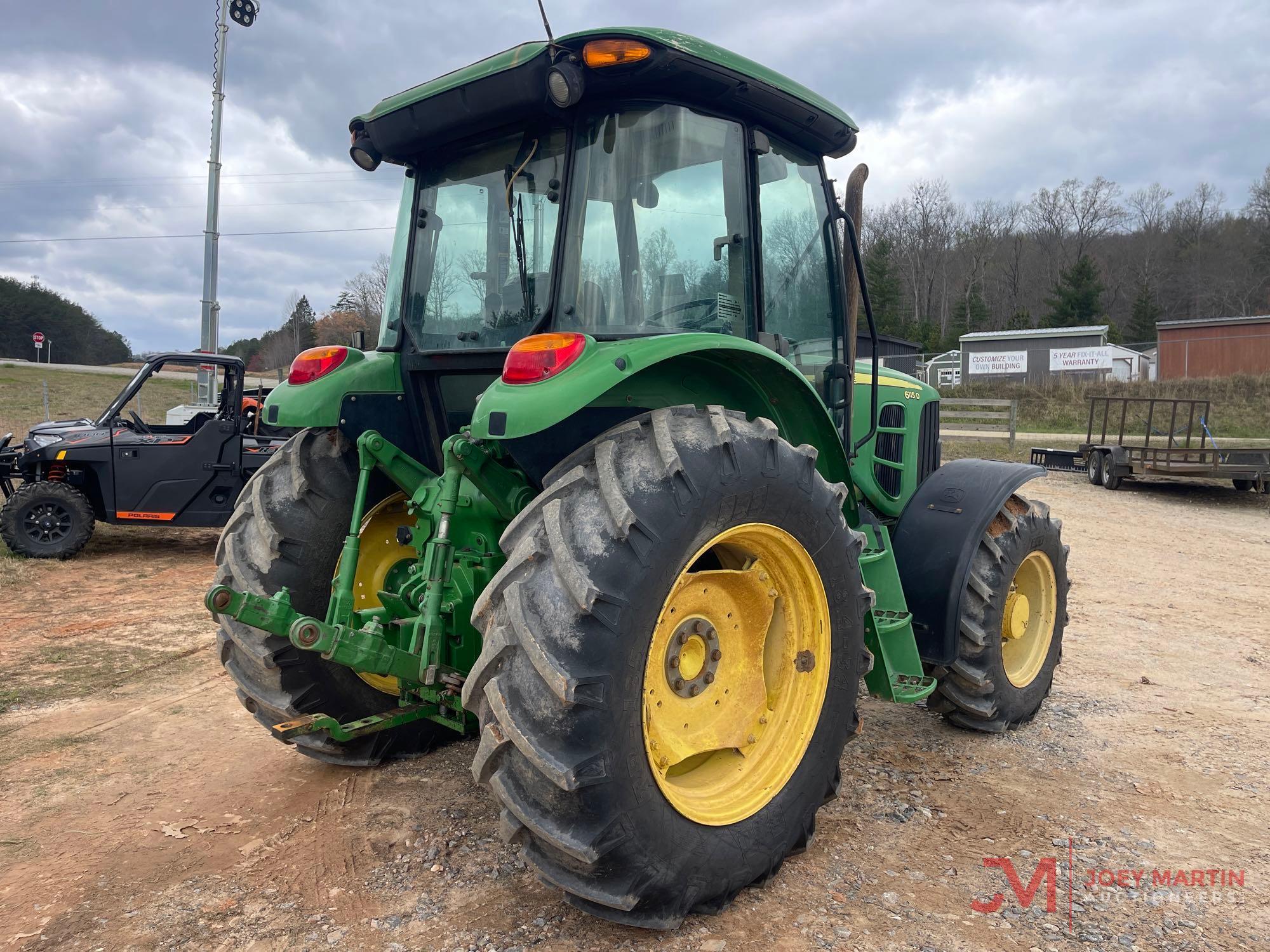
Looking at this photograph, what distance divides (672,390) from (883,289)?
40598 mm

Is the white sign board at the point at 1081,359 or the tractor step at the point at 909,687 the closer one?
the tractor step at the point at 909,687

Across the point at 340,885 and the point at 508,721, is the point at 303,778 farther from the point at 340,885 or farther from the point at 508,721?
the point at 508,721

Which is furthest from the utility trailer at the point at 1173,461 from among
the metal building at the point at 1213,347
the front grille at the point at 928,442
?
the metal building at the point at 1213,347

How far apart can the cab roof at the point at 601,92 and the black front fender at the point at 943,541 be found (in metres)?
1.70

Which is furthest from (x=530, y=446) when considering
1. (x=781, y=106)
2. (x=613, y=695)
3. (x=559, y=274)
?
(x=781, y=106)

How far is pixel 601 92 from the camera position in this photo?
275 cm

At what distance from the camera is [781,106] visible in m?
3.14

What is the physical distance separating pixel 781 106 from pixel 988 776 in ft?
9.39

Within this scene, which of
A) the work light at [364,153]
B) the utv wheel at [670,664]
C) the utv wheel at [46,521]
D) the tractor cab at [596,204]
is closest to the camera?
the utv wheel at [670,664]

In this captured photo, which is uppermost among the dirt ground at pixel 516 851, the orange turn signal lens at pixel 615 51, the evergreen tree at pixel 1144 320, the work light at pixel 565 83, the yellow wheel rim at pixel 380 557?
the evergreen tree at pixel 1144 320

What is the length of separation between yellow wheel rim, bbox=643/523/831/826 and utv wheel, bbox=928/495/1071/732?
4.05 ft

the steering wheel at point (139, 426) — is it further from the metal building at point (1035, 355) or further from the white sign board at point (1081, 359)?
the white sign board at point (1081, 359)

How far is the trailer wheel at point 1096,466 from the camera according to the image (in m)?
15.1

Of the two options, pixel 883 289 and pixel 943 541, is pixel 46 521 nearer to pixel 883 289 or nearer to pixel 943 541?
pixel 943 541
